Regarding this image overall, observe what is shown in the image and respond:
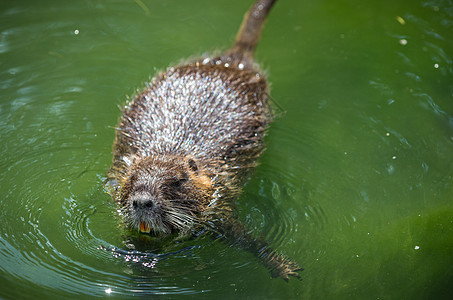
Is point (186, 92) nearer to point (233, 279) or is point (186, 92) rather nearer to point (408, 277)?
point (233, 279)

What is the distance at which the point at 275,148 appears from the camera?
17.8 ft

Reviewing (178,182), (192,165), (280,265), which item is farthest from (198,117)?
(280,265)

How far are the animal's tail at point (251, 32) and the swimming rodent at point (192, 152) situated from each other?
0.63 m

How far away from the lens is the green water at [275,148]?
421 centimetres

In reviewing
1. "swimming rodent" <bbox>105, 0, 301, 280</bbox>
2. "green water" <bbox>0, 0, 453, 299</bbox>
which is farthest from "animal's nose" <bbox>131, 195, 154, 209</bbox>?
"green water" <bbox>0, 0, 453, 299</bbox>

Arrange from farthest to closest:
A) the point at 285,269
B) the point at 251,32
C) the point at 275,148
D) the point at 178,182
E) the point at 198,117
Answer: the point at 251,32 < the point at 275,148 < the point at 198,117 < the point at 285,269 < the point at 178,182

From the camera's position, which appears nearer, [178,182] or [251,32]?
[178,182]

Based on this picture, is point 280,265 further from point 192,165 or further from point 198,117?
point 198,117

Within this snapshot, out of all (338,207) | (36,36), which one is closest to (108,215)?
(338,207)

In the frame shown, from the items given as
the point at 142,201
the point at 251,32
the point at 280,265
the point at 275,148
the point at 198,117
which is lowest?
the point at 280,265

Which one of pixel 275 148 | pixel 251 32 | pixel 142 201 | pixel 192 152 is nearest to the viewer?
pixel 142 201

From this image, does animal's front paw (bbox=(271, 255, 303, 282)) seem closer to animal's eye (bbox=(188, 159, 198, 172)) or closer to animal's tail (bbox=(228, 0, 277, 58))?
animal's eye (bbox=(188, 159, 198, 172))

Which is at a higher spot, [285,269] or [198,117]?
[198,117]

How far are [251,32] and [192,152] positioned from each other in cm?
217
